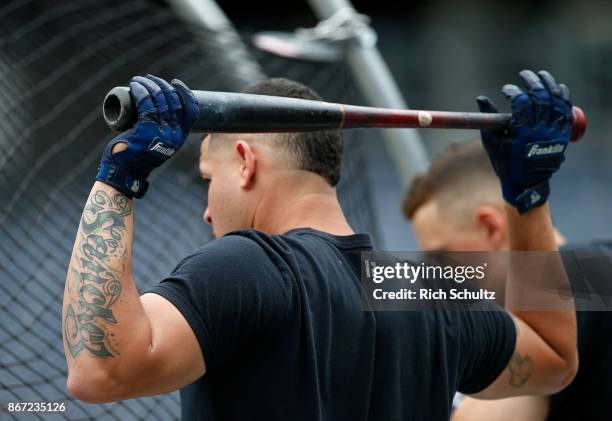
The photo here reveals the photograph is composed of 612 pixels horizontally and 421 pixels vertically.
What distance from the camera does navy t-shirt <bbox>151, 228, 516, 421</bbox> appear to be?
1.48m

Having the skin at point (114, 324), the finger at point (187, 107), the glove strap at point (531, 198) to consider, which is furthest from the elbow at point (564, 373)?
the finger at point (187, 107)

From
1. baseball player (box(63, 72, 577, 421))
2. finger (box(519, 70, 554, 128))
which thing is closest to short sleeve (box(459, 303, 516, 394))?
baseball player (box(63, 72, 577, 421))

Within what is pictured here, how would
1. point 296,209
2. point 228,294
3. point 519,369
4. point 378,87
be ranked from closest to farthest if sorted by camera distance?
point 228,294 → point 296,209 → point 519,369 → point 378,87

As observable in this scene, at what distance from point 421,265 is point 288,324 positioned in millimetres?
397

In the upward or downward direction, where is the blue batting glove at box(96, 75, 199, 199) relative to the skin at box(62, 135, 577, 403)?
upward

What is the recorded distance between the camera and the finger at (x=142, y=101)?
1.38 metres

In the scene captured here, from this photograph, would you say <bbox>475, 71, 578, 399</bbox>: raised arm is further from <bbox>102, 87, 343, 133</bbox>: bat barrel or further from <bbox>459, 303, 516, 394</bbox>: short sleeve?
<bbox>102, 87, 343, 133</bbox>: bat barrel

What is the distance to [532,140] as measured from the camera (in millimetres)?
2002

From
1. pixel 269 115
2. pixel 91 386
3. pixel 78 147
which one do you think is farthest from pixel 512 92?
pixel 78 147

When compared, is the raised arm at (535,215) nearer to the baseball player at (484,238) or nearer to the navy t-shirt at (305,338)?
the navy t-shirt at (305,338)

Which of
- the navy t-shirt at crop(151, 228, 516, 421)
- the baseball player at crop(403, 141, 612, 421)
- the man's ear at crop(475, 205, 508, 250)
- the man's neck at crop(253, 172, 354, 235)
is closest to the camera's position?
the navy t-shirt at crop(151, 228, 516, 421)

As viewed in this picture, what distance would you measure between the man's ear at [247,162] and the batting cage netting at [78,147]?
1343 mm

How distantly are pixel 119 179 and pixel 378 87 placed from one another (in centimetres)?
195

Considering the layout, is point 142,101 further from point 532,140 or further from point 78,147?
point 78,147
